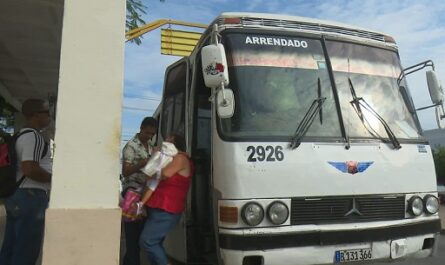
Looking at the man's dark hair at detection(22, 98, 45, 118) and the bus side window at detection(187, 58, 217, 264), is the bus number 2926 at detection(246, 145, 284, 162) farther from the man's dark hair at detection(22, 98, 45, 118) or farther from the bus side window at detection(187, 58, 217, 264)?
the man's dark hair at detection(22, 98, 45, 118)

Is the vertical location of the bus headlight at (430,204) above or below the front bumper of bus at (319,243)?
above

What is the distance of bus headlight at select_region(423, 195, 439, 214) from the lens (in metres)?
4.90

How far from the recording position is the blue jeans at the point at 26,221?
14.4 feet

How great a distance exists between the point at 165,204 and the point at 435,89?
3233mm

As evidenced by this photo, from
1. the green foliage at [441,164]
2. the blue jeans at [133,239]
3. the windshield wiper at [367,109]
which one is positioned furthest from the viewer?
the green foliage at [441,164]

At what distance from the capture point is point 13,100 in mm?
12984

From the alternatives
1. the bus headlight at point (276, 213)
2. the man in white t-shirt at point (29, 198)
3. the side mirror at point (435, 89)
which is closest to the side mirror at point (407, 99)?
the side mirror at point (435, 89)

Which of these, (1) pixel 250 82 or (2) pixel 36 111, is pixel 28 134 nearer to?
(2) pixel 36 111

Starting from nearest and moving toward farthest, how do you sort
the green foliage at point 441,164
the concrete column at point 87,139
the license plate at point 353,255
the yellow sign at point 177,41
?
the concrete column at point 87,139 < the license plate at point 353,255 < the yellow sign at point 177,41 < the green foliage at point 441,164

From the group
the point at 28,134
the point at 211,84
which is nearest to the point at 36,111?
the point at 28,134

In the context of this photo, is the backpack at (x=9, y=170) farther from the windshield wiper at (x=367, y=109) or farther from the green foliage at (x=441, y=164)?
the green foliage at (x=441, y=164)

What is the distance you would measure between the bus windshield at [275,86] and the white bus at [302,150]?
1 centimetres

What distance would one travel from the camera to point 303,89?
478 centimetres

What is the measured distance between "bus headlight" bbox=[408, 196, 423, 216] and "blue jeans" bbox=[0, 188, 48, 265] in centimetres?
351
